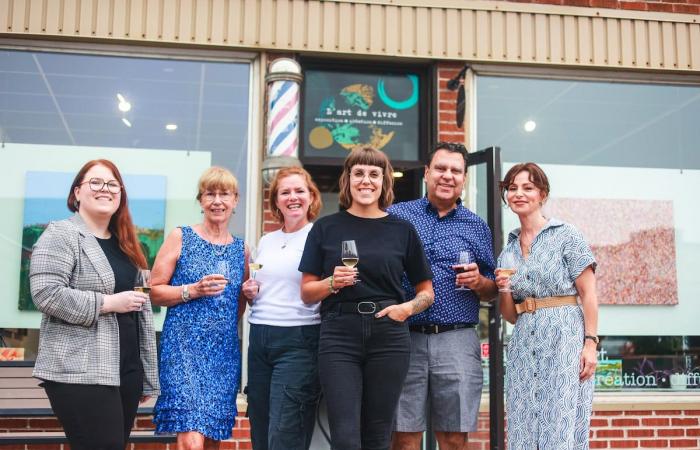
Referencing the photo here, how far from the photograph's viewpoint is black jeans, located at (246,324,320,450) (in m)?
3.72

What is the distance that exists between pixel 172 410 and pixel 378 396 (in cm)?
107

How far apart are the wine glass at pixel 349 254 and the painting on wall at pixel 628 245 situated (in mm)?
3541

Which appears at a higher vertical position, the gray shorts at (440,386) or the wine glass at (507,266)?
the wine glass at (507,266)

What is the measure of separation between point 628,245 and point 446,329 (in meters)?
3.02

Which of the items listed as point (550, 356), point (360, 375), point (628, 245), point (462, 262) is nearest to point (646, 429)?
point (628, 245)

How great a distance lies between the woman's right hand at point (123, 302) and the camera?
3316mm

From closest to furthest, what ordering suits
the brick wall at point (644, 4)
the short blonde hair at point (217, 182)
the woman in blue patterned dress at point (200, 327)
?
1. the woman in blue patterned dress at point (200, 327)
2. the short blonde hair at point (217, 182)
3. the brick wall at point (644, 4)

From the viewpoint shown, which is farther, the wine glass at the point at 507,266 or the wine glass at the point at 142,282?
the wine glass at the point at 507,266

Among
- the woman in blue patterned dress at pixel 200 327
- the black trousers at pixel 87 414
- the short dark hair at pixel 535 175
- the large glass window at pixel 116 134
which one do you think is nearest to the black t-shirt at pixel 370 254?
the woman in blue patterned dress at pixel 200 327

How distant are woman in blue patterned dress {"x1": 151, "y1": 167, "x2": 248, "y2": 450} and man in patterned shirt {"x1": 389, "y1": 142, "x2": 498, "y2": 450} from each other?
0.96 m

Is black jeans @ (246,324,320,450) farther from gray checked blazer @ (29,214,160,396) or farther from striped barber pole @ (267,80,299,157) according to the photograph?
striped barber pole @ (267,80,299,157)

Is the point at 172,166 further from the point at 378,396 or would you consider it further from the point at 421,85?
the point at 378,396

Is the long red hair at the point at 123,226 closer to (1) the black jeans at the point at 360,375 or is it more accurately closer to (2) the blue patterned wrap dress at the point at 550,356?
(1) the black jeans at the point at 360,375

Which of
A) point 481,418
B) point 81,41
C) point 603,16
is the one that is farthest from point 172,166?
point 603,16
